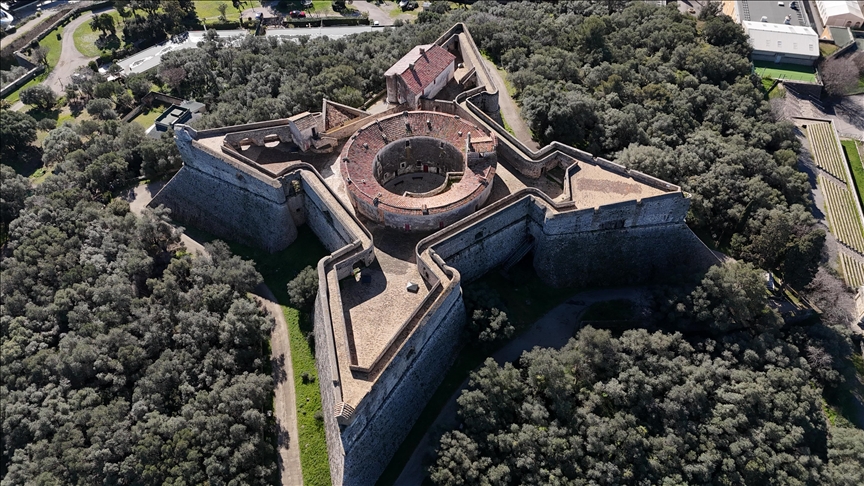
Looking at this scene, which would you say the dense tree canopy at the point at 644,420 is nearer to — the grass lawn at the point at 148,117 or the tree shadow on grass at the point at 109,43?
the grass lawn at the point at 148,117

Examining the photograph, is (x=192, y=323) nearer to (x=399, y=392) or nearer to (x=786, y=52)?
(x=399, y=392)

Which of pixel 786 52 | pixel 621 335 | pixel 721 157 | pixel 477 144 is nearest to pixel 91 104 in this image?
pixel 477 144

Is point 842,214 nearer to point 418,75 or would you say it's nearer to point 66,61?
point 418,75

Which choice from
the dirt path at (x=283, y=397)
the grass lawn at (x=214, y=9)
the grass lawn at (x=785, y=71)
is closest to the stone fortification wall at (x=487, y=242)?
the dirt path at (x=283, y=397)

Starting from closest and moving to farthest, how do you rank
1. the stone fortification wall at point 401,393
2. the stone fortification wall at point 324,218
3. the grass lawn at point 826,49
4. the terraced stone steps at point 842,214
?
1. the stone fortification wall at point 401,393
2. the stone fortification wall at point 324,218
3. the terraced stone steps at point 842,214
4. the grass lawn at point 826,49

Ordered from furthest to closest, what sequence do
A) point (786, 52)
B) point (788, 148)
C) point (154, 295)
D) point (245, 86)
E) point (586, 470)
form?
point (786, 52), point (245, 86), point (788, 148), point (154, 295), point (586, 470)

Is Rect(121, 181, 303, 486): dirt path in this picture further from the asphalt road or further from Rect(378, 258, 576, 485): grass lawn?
the asphalt road

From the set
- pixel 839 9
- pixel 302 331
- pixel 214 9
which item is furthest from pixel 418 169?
pixel 839 9
